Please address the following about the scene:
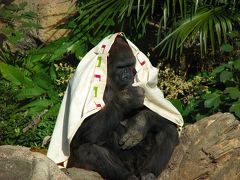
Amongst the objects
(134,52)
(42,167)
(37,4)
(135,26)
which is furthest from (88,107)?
(37,4)

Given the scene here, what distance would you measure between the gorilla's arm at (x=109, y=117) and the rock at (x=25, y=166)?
55.1 inches

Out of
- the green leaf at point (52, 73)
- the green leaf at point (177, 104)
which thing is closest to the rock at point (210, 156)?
the green leaf at point (177, 104)

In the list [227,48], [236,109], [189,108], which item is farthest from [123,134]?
[227,48]

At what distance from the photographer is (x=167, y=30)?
8.58m

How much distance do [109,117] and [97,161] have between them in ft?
1.24

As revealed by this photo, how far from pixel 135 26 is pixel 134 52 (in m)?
1.98

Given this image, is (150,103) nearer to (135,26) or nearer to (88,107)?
(88,107)

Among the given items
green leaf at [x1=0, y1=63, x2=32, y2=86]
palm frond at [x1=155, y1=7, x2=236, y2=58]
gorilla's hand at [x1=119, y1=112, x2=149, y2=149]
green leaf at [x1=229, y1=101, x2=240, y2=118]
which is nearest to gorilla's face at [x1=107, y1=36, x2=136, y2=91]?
gorilla's hand at [x1=119, y1=112, x2=149, y2=149]

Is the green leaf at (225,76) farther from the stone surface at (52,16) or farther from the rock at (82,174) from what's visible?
the stone surface at (52,16)

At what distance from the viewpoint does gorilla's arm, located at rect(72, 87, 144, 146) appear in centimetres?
636

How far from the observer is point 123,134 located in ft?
21.6

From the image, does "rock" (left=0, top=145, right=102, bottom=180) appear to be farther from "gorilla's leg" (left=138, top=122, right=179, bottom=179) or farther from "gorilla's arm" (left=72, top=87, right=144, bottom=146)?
"gorilla's leg" (left=138, top=122, right=179, bottom=179)

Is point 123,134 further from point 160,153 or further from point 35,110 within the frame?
point 35,110

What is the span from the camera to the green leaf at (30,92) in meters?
8.30
